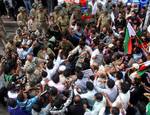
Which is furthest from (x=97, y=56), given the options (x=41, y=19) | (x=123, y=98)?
(x=41, y=19)

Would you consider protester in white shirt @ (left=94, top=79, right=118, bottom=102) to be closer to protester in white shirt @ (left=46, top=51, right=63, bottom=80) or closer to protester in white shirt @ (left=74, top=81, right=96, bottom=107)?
protester in white shirt @ (left=74, top=81, right=96, bottom=107)

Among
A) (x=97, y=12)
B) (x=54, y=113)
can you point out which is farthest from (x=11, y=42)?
(x=54, y=113)

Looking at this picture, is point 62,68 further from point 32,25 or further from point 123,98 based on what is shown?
point 32,25

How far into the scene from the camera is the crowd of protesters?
31.3 ft

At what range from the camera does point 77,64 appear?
39.1 feet

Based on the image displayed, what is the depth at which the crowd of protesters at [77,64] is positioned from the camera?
9555 mm

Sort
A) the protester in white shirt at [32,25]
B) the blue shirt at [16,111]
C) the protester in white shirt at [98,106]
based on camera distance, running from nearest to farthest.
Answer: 1. the protester in white shirt at [98,106]
2. the blue shirt at [16,111]
3. the protester in white shirt at [32,25]

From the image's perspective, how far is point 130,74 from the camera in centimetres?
1080

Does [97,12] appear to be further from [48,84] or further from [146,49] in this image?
[48,84]

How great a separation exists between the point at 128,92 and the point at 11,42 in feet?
18.2

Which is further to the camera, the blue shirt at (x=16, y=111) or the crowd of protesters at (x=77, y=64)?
the blue shirt at (x=16, y=111)

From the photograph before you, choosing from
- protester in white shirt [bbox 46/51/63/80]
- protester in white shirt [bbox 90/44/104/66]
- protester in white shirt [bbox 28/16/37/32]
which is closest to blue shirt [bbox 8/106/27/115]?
protester in white shirt [bbox 46/51/63/80]

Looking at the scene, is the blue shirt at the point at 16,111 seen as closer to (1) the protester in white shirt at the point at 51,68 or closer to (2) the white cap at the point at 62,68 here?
(1) the protester in white shirt at the point at 51,68

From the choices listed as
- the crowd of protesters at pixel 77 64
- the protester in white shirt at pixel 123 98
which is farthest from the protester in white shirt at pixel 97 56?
the protester in white shirt at pixel 123 98
